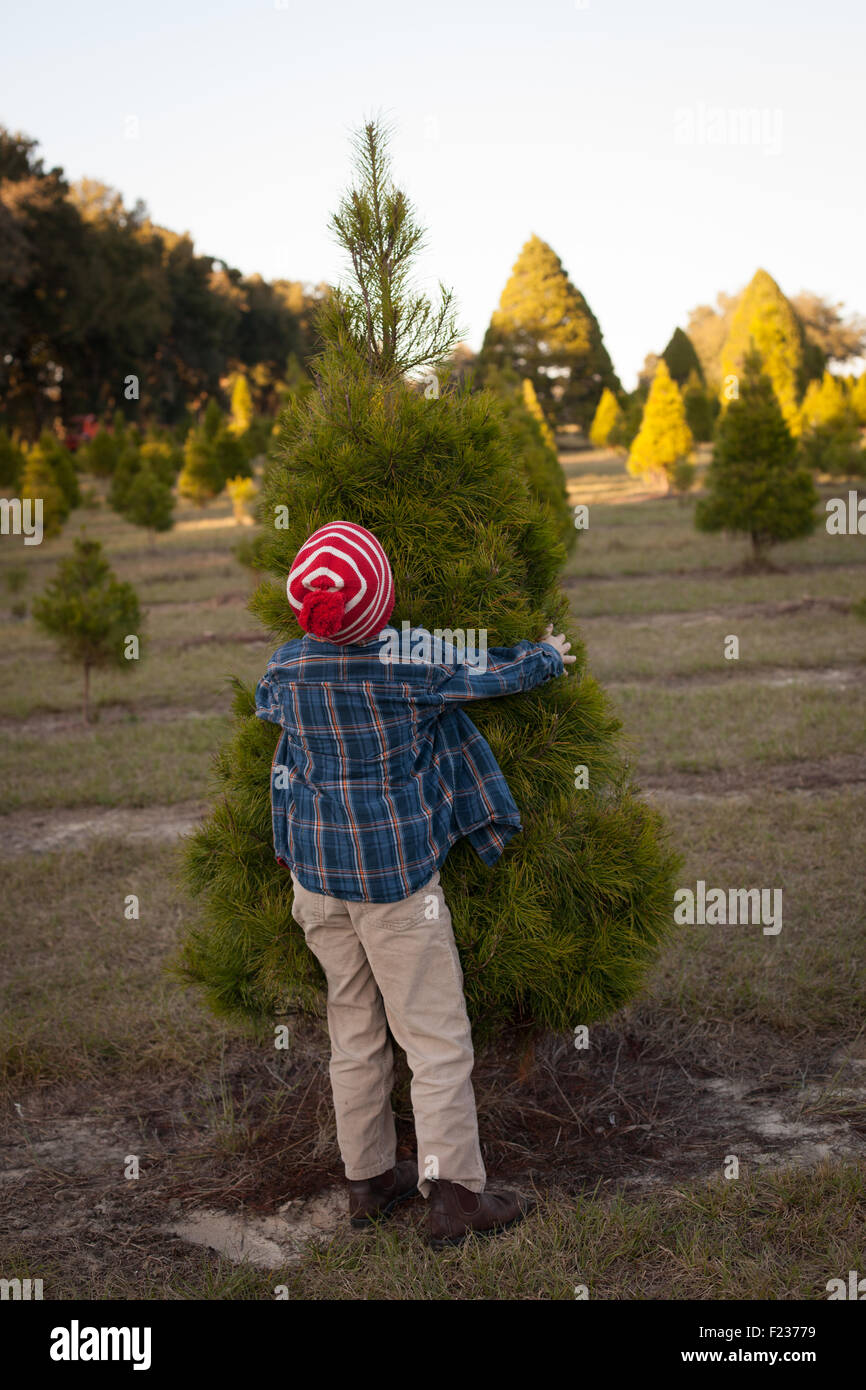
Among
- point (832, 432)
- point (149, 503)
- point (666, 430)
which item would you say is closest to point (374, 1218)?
point (149, 503)

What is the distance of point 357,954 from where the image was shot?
9.77ft

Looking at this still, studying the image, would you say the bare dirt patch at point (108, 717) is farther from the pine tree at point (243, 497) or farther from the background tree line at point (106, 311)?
the background tree line at point (106, 311)

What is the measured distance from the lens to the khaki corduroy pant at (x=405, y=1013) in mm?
2854

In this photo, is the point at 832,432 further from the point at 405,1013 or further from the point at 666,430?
the point at 405,1013

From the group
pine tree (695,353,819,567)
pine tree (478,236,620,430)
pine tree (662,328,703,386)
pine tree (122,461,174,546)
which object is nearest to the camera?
pine tree (695,353,819,567)

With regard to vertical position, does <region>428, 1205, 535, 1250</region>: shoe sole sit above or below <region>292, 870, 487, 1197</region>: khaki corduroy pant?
below

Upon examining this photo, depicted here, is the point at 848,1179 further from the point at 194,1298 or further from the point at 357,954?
the point at 194,1298

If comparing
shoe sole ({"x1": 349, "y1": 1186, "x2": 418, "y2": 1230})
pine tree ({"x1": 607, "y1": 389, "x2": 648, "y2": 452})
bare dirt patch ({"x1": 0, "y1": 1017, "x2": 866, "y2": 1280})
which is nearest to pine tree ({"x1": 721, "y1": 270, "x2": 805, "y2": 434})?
pine tree ({"x1": 607, "y1": 389, "x2": 648, "y2": 452})

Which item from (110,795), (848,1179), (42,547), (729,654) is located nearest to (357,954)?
(848,1179)

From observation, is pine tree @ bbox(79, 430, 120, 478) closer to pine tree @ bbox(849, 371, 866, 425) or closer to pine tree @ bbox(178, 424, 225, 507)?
pine tree @ bbox(178, 424, 225, 507)

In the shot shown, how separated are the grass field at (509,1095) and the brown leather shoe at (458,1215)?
68 mm

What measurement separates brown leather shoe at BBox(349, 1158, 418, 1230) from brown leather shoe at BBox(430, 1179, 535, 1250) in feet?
0.75

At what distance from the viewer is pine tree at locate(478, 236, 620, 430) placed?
4806 centimetres

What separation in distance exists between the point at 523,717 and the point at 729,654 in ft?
26.6
